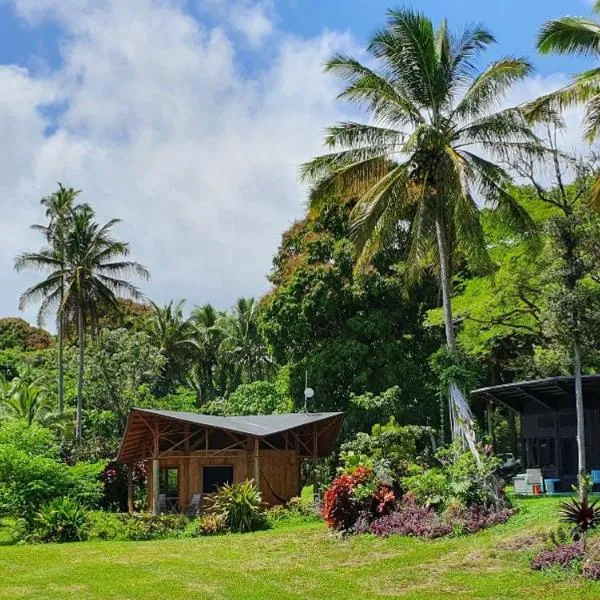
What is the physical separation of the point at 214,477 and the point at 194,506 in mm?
1325

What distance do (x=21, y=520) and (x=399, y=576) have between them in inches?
508

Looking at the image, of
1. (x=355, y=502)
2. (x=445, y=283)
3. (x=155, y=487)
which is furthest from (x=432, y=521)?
(x=155, y=487)

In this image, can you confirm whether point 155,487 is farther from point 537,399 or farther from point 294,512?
point 537,399

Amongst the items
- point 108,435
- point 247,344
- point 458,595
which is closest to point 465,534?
point 458,595

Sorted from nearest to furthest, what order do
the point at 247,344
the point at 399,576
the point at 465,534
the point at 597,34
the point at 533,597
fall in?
the point at 533,597 → the point at 399,576 → the point at 465,534 → the point at 597,34 → the point at 247,344

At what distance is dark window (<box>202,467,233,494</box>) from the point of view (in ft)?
87.5

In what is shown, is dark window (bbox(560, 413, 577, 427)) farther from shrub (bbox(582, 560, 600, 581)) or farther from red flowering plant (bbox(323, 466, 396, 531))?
shrub (bbox(582, 560, 600, 581))

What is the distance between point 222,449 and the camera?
25.7 meters

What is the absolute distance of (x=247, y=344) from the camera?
5181cm

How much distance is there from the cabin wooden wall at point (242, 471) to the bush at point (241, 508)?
317 cm

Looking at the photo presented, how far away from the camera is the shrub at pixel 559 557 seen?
40.7ft

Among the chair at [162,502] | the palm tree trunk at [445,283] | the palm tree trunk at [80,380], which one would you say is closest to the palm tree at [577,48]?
the palm tree trunk at [445,283]

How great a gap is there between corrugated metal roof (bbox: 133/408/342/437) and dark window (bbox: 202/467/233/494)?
1603mm

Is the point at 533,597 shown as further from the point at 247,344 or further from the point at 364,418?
the point at 247,344
